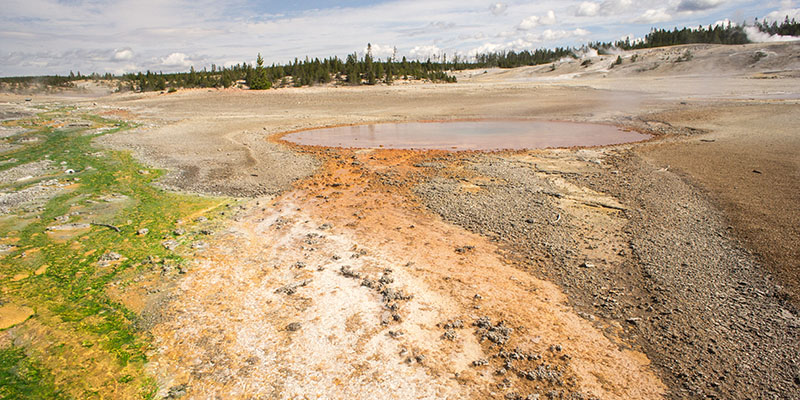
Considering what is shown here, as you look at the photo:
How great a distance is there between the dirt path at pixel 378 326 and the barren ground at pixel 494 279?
0.02 metres

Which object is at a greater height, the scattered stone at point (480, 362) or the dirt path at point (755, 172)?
the dirt path at point (755, 172)

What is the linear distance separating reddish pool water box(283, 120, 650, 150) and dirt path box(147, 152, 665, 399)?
8362 millimetres

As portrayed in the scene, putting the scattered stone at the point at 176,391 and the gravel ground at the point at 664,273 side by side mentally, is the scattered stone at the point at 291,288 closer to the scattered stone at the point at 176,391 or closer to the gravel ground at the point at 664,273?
the scattered stone at the point at 176,391

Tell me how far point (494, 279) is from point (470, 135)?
11.8 meters

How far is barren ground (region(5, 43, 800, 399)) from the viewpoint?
12.1 ft

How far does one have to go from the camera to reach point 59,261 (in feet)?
19.4

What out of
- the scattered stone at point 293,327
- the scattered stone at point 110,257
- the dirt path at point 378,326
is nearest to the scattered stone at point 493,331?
the dirt path at point 378,326

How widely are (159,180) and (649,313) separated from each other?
1032 centimetres

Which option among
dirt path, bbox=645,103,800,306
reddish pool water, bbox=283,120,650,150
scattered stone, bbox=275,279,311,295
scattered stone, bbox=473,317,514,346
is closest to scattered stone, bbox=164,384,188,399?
scattered stone, bbox=275,279,311,295

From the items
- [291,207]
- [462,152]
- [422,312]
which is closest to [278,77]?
[462,152]

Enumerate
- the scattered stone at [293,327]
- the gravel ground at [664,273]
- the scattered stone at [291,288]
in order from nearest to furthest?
the gravel ground at [664,273], the scattered stone at [293,327], the scattered stone at [291,288]

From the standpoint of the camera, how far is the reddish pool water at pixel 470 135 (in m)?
14.5

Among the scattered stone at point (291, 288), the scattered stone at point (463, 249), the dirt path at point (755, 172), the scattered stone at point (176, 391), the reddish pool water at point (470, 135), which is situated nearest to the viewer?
the scattered stone at point (176, 391)

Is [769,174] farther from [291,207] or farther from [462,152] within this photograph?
[291,207]
